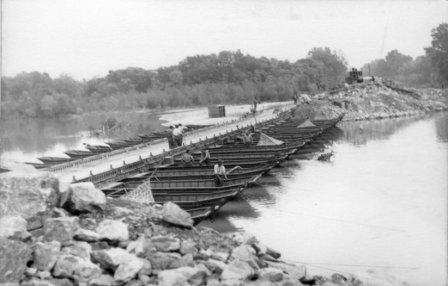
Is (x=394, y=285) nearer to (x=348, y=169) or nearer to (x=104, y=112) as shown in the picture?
(x=348, y=169)

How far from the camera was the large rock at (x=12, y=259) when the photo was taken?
987 centimetres

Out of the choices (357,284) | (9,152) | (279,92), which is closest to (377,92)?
(279,92)

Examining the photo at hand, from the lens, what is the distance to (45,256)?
10352 mm

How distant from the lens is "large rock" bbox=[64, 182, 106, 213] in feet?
41.5

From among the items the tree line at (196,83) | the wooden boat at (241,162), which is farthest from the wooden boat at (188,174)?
the tree line at (196,83)

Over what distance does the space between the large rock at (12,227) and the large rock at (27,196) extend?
1.18 ft

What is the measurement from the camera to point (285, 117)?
53875 mm

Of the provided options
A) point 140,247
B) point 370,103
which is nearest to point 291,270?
point 140,247

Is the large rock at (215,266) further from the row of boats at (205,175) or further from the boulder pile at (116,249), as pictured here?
the row of boats at (205,175)

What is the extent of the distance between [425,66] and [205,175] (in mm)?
107455

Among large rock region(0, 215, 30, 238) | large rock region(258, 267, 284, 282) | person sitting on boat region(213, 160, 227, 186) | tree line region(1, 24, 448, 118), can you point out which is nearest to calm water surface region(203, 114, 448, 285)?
person sitting on boat region(213, 160, 227, 186)

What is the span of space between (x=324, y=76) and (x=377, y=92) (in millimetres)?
42797

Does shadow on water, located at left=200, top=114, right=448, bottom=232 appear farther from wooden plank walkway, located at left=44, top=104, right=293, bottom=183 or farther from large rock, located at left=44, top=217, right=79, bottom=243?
large rock, located at left=44, top=217, right=79, bottom=243

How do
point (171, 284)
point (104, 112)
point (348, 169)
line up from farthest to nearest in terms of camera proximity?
point (104, 112) → point (348, 169) → point (171, 284)
